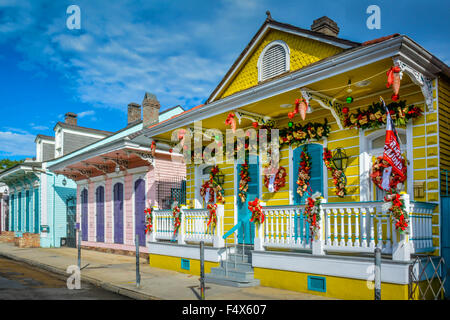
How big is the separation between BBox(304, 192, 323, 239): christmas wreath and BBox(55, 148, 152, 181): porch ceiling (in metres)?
9.12

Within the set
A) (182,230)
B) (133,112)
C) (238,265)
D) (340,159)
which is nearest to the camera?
(340,159)

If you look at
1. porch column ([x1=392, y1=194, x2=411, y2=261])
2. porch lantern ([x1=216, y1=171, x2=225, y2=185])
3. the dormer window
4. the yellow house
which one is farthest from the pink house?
porch column ([x1=392, y1=194, x2=411, y2=261])

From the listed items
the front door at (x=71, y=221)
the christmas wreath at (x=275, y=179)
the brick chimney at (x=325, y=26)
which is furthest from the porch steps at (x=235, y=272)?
the front door at (x=71, y=221)

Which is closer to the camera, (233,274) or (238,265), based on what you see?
(233,274)

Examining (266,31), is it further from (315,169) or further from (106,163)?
(106,163)

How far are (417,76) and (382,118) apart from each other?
1.37 meters

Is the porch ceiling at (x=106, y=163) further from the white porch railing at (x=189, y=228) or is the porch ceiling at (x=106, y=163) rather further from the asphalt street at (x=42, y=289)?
the asphalt street at (x=42, y=289)

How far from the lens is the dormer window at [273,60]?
11805mm

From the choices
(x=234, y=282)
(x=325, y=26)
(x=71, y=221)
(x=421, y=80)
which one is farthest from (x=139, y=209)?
(x=421, y=80)

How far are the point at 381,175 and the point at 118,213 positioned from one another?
12.9m

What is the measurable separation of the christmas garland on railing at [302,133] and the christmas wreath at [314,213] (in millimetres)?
2192

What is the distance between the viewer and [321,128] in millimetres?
10398

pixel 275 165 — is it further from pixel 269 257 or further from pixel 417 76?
pixel 417 76

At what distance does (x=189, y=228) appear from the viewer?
12.8 meters
